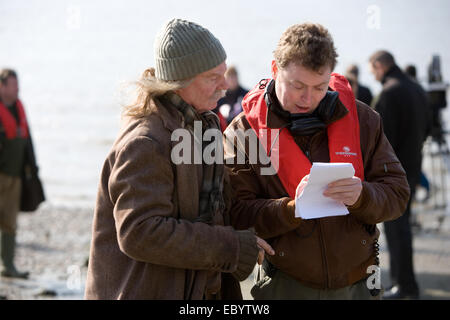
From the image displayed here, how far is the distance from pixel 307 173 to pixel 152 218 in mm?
838

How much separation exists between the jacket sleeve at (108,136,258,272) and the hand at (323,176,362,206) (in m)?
0.56

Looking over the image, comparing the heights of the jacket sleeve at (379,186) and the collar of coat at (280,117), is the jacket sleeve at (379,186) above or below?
below

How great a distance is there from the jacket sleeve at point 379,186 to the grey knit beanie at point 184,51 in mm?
889

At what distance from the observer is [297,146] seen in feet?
8.89

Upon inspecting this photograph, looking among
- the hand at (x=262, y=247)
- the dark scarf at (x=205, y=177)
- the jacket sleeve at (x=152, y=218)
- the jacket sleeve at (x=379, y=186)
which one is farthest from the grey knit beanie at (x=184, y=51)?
the jacket sleeve at (x=379, y=186)

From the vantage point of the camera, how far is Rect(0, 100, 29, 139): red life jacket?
651 cm

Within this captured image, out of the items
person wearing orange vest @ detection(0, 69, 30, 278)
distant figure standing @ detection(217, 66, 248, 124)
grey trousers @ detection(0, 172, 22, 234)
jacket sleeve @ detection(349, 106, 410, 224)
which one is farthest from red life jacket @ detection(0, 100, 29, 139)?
jacket sleeve @ detection(349, 106, 410, 224)

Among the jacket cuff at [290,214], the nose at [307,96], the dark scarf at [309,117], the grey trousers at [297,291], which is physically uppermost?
the nose at [307,96]

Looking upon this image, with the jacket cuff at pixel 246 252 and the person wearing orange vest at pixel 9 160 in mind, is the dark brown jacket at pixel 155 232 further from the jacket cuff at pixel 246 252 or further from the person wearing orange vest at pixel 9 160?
the person wearing orange vest at pixel 9 160

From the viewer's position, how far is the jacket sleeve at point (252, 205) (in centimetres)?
261

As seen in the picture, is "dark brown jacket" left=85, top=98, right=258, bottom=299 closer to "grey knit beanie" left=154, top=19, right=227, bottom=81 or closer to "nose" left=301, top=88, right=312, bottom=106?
"grey knit beanie" left=154, top=19, right=227, bottom=81

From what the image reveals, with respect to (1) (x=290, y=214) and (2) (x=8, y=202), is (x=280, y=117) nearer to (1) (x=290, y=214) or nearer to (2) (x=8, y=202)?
(1) (x=290, y=214)

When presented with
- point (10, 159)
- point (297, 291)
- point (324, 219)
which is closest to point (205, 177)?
point (324, 219)
